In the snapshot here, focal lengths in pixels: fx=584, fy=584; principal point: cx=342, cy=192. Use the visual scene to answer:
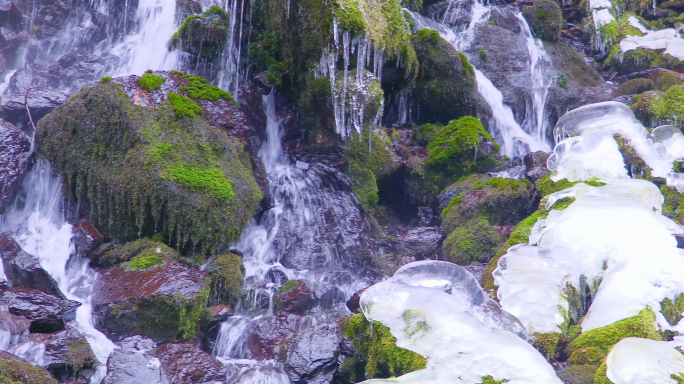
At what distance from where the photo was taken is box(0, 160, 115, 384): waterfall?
871 centimetres

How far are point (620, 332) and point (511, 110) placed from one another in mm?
9589

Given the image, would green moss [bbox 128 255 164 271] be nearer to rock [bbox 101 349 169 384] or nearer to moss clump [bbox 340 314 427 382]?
rock [bbox 101 349 169 384]

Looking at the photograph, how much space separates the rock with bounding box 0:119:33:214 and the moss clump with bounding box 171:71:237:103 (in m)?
2.92

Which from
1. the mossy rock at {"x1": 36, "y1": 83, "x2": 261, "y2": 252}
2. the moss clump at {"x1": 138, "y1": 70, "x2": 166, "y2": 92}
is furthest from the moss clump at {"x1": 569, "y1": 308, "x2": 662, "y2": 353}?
the moss clump at {"x1": 138, "y1": 70, "x2": 166, "y2": 92}

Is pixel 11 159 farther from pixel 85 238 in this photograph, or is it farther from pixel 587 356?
pixel 587 356

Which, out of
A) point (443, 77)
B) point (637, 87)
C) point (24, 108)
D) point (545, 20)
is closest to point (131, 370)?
point (24, 108)

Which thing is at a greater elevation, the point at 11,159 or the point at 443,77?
the point at 443,77

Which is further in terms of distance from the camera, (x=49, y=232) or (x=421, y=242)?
(x=421, y=242)

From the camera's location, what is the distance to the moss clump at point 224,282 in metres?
8.84

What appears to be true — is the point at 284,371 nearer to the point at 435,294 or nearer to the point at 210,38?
the point at 435,294

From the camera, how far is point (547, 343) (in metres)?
5.63

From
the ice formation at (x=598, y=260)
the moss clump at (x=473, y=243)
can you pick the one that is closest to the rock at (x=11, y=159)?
the moss clump at (x=473, y=243)

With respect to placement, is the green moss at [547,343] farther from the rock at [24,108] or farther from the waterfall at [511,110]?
the rock at [24,108]

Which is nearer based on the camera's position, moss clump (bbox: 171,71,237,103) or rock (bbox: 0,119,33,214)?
rock (bbox: 0,119,33,214)
